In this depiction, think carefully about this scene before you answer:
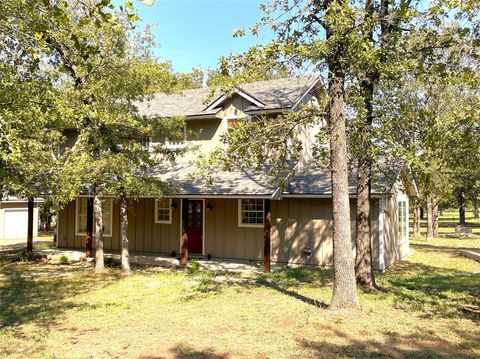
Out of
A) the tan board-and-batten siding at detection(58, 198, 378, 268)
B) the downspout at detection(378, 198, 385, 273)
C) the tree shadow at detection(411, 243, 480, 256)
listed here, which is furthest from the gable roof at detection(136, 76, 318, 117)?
the tree shadow at detection(411, 243, 480, 256)

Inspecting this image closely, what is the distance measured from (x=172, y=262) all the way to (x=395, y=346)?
10092mm

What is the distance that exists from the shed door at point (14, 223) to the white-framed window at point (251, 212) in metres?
18.4

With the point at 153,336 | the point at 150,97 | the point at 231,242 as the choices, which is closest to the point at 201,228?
the point at 231,242

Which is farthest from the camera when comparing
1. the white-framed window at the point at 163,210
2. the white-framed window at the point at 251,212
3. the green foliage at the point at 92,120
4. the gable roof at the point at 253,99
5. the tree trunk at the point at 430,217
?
the tree trunk at the point at 430,217

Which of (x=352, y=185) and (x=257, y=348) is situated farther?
(x=352, y=185)

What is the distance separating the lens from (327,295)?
10.0 meters

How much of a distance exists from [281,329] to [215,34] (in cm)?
957

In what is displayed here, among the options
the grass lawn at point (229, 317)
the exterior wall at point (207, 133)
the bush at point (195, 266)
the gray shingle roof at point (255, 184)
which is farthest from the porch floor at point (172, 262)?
the exterior wall at point (207, 133)

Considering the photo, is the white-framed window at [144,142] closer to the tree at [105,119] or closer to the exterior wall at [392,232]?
the tree at [105,119]

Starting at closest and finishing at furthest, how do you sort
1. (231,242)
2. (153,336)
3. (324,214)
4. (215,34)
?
(153,336) < (215,34) < (324,214) < (231,242)

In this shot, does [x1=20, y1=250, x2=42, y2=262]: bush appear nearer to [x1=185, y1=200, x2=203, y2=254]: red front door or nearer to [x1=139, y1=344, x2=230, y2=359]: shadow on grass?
[x1=185, y1=200, x2=203, y2=254]: red front door

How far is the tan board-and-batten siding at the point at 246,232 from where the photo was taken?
47.9 ft

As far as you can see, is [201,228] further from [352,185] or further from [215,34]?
[215,34]

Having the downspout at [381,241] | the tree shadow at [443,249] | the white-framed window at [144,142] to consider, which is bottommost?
the tree shadow at [443,249]
